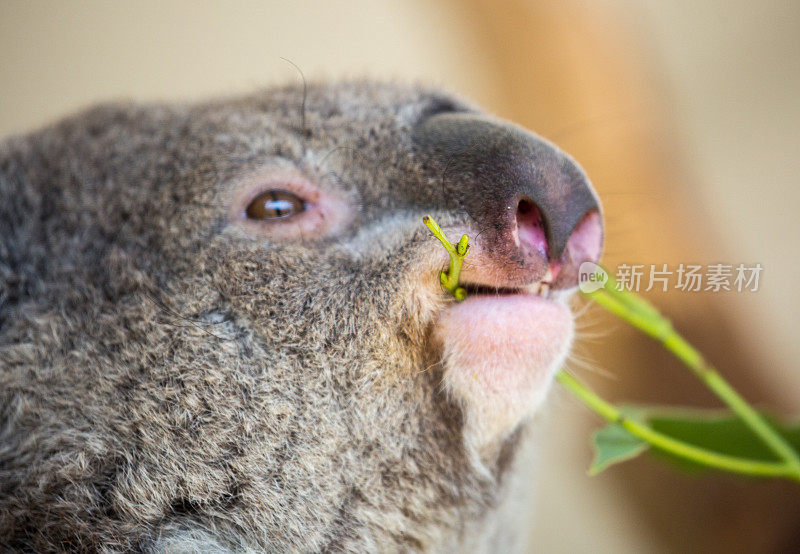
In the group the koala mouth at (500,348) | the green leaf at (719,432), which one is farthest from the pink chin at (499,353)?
the green leaf at (719,432)

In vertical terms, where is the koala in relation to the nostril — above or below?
below

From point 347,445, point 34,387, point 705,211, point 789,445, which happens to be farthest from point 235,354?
point 705,211

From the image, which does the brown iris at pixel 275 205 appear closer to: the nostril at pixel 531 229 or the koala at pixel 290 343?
the koala at pixel 290 343

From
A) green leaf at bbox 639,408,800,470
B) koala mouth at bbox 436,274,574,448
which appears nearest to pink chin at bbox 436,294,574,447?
koala mouth at bbox 436,274,574,448

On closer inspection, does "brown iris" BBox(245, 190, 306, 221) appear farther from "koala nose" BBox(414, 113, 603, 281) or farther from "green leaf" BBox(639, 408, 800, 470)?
"green leaf" BBox(639, 408, 800, 470)

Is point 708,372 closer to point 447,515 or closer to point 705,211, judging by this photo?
point 447,515

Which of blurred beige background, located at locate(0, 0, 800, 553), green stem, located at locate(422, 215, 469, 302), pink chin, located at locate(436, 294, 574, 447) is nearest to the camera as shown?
green stem, located at locate(422, 215, 469, 302)

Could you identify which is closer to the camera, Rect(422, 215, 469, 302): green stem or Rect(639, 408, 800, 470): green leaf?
Rect(422, 215, 469, 302): green stem

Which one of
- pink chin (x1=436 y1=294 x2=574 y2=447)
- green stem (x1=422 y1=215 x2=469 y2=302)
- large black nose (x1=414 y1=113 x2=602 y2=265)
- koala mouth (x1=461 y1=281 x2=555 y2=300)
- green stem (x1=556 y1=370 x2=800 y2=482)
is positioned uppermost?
large black nose (x1=414 y1=113 x2=602 y2=265)
